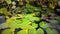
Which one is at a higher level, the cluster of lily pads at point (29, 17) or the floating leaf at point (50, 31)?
the cluster of lily pads at point (29, 17)

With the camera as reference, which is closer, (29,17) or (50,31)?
(50,31)

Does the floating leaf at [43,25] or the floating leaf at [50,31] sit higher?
the floating leaf at [43,25]

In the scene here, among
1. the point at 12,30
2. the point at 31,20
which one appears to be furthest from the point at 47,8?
the point at 12,30

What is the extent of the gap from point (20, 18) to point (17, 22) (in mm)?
78

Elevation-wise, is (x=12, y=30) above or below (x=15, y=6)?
below

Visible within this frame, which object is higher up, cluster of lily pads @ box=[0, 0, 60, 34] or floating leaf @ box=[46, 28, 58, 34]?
cluster of lily pads @ box=[0, 0, 60, 34]

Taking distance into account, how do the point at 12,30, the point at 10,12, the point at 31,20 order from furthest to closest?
the point at 10,12, the point at 31,20, the point at 12,30

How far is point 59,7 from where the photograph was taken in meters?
1.35

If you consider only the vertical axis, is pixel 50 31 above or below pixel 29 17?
below

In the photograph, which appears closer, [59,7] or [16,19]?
[16,19]

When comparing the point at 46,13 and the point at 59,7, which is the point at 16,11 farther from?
the point at 59,7

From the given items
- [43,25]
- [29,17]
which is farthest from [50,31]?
[29,17]

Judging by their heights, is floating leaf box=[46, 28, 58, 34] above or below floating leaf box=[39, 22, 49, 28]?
below

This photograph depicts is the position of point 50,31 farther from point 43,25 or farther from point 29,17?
point 29,17
